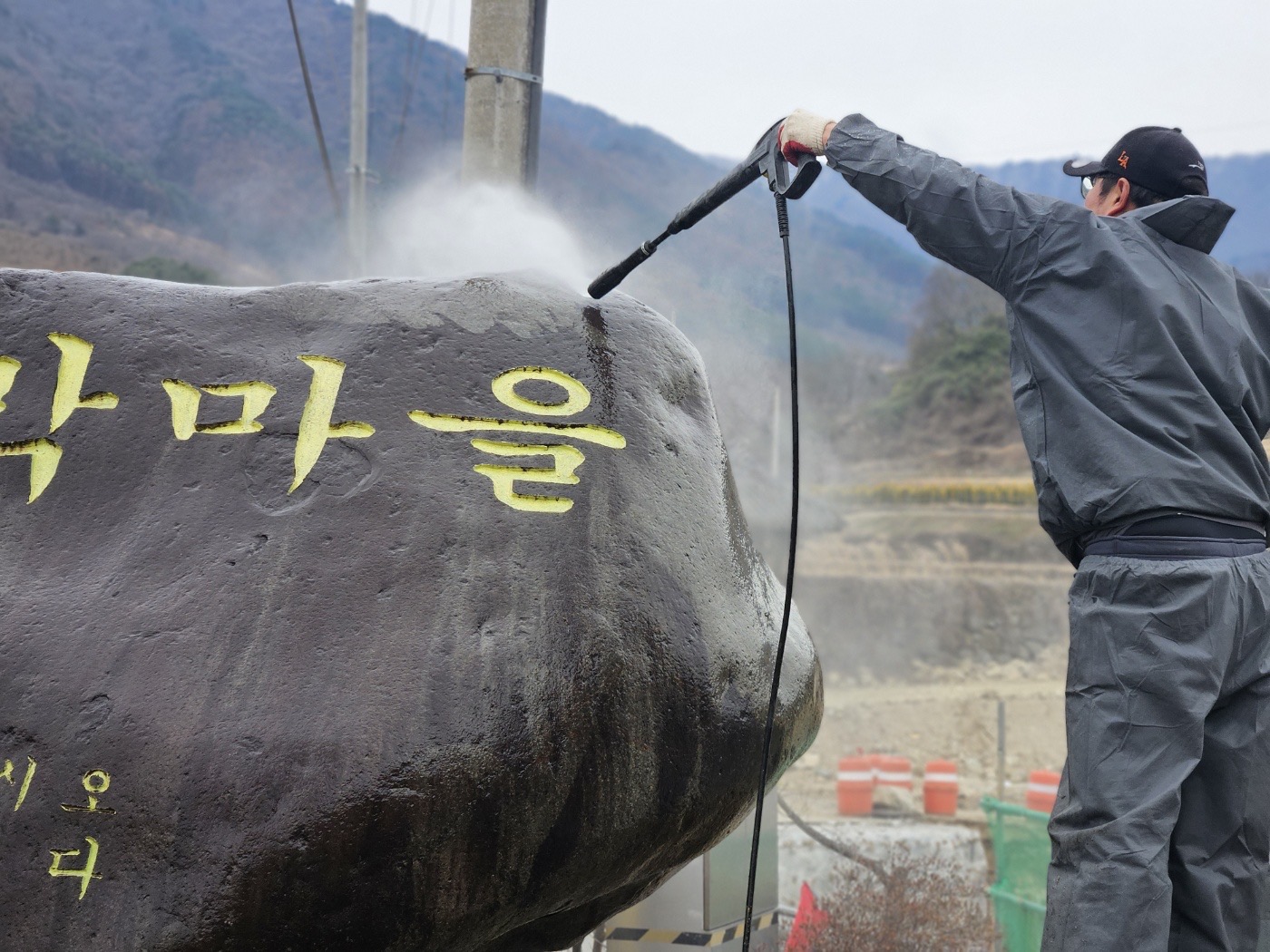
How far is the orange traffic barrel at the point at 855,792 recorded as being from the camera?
1047 cm

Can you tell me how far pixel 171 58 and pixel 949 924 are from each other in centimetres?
6248

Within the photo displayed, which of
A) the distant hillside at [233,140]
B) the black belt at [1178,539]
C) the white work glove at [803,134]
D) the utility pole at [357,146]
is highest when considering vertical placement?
the distant hillside at [233,140]

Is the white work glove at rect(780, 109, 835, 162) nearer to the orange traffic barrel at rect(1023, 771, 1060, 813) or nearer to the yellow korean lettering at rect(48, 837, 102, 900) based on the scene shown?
the yellow korean lettering at rect(48, 837, 102, 900)

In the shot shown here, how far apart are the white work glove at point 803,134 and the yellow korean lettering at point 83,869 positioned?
6.44 ft

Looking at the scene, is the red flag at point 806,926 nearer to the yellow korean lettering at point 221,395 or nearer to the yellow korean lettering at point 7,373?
the yellow korean lettering at point 221,395

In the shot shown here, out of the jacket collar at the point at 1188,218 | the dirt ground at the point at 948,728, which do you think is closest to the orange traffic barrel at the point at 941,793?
the dirt ground at the point at 948,728

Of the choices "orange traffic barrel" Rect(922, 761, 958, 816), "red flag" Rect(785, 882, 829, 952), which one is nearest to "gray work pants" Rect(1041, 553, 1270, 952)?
"red flag" Rect(785, 882, 829, 952)

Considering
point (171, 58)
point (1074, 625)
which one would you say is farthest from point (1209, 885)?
point (171, 58)

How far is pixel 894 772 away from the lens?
10.9 m

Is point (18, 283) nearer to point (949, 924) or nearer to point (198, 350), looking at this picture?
point (198, 350)

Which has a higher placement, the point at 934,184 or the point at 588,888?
the point at 934,184

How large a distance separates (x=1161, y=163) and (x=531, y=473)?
148cm

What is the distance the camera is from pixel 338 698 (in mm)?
2121

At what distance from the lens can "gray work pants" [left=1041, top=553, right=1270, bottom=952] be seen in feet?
6.49
